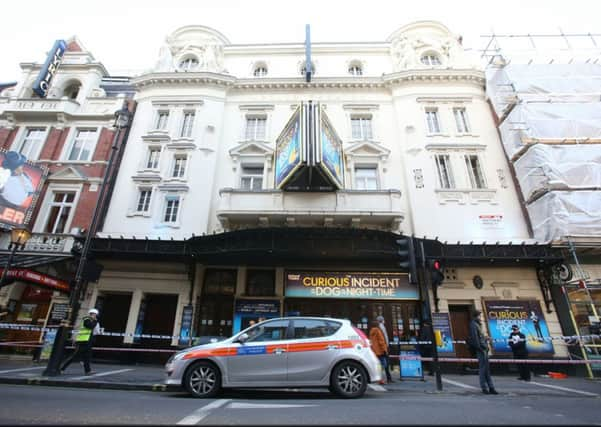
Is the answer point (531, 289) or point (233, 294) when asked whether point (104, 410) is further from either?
point (531, 289)

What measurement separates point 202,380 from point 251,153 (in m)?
11.7

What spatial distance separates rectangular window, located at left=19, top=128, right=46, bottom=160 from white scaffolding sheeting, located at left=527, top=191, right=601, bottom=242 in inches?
974

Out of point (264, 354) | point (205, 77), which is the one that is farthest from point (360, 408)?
point (205, 77)

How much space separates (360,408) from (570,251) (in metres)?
12.2

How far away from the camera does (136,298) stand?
12.6 m

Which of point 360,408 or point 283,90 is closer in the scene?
point 360,408

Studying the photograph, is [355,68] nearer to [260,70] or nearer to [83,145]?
[260,70]

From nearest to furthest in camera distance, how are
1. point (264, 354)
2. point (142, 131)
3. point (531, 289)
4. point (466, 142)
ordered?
point (264, 354)
point (531, 289)
point (466, 142)
point (142, 131)

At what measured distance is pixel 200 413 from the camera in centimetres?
435

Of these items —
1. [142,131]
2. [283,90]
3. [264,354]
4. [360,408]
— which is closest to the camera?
[360,408]

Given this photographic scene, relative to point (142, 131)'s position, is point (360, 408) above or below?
below

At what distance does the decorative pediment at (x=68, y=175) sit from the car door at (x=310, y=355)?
48.2 feet

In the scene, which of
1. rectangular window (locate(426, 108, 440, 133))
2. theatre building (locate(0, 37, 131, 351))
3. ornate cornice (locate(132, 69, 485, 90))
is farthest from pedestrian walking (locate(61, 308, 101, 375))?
rectangular window (locate(426, 108, 440, 133))

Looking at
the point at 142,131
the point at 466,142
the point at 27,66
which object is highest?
the point at 27,66
